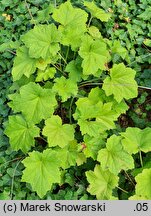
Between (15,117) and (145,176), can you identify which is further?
(15,117)

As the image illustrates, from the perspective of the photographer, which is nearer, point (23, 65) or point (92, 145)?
point (92, 145)

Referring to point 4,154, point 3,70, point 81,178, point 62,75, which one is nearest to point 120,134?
point 81,178

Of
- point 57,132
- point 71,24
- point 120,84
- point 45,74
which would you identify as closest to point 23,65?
point 45,74

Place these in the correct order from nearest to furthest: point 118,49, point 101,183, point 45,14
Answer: point 101,183
point 118,49
point 45,14

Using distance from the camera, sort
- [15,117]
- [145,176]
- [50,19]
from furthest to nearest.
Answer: [50,19] < [15,117] < [145,176]

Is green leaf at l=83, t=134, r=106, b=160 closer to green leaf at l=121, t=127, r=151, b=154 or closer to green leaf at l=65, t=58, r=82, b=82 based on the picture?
green leaf at l=121, t=127, r=151, b=154

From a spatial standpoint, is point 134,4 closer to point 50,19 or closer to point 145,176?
point 50,19

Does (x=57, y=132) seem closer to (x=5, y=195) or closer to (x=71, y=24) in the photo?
(x=5, y=195)

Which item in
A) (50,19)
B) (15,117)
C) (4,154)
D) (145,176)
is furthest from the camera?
(50,19)
